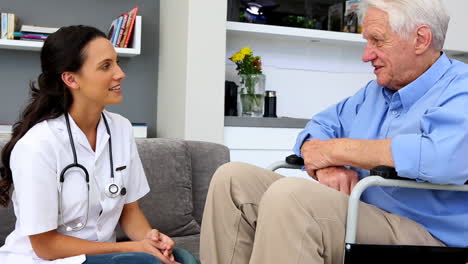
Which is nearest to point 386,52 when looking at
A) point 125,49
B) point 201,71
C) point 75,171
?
point 75,171

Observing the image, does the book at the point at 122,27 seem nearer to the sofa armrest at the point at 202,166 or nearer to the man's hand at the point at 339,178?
the sofa armrest at the point at 202,166

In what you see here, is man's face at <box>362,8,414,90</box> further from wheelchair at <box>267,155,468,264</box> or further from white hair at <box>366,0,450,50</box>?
wheelchair at <box>267,155,468,264</box>

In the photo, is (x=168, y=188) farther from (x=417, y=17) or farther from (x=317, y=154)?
(x=417, y=17)

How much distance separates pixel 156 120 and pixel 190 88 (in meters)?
0.79

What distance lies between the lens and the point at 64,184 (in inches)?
59.0

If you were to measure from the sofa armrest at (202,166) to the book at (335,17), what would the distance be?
6.23 feet

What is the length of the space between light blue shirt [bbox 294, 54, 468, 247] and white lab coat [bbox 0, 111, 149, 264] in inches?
21.9

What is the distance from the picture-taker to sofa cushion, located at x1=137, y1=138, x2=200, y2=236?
204 cm

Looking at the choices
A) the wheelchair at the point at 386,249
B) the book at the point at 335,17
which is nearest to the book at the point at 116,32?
the book at the point at 335,17

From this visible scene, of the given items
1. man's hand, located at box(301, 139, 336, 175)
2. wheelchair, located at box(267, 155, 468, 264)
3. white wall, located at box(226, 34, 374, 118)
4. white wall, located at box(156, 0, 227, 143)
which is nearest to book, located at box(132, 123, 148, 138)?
white wall, located at box(156, 0, 227, 143)

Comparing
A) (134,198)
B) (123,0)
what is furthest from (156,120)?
(134,198)

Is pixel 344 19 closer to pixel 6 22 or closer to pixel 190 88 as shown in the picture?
pixel 190 88

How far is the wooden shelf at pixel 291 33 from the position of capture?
3359mm

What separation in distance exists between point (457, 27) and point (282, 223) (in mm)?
2906
